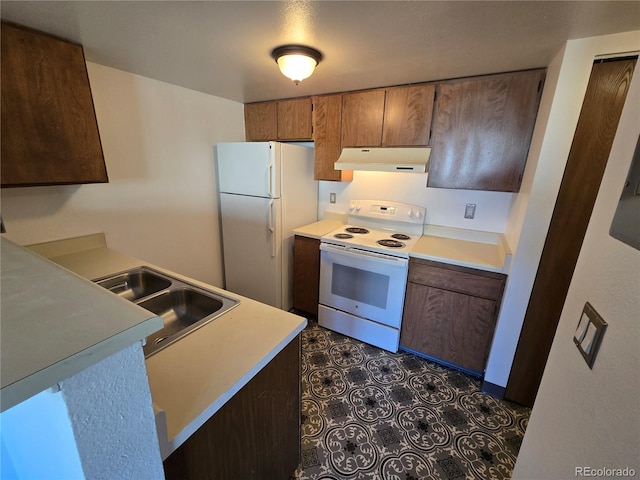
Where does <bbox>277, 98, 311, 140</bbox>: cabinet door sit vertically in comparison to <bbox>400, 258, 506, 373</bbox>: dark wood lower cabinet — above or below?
above

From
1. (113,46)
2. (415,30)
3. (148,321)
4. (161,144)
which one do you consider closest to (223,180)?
(161,144)

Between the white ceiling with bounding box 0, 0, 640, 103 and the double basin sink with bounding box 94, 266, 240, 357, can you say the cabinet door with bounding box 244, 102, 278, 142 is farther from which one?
the double basin sink with bounding box 94, 266, 240, 357

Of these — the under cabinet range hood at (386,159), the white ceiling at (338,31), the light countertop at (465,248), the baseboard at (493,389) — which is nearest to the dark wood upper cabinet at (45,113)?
the white ceiling at (338,31)

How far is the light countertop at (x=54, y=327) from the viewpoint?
385 mm

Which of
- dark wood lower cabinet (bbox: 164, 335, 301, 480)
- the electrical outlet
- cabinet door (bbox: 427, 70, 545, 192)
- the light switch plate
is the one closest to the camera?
the light switch plate

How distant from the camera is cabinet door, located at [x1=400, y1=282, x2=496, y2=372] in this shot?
6.18ft

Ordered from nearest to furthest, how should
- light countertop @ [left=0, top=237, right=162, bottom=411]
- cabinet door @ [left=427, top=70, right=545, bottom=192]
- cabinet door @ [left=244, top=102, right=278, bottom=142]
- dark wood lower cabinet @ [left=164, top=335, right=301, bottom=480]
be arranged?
light countertop @ [left=0, top=237, right=162, bottom=411] < dark wood lower cabinet @ [left=164, top=335, right=301, bottom=480] < cabinet door @ [left=427, top=70, right=545, bottom=192] < cabinet door @ [left=244, top=102, right=278, bottom=142]

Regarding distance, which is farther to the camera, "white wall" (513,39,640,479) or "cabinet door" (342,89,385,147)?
"cabinet door" (342,89,385,147)

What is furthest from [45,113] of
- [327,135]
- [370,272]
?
[370,272]

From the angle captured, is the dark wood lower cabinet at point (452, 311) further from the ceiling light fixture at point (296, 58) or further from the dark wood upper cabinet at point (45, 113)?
the dark wood upper cabinet at point (45, 113)

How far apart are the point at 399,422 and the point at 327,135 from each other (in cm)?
221

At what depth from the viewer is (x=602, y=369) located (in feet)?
1.98

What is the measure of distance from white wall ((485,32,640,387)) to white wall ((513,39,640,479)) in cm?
88

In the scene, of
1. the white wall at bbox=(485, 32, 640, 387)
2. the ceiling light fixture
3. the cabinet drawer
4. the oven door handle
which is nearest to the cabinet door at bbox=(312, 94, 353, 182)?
the oven door handle
